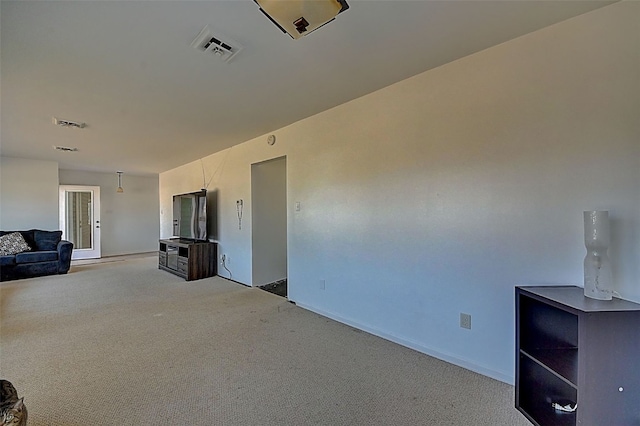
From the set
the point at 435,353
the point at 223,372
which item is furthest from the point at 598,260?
the point at 223,372

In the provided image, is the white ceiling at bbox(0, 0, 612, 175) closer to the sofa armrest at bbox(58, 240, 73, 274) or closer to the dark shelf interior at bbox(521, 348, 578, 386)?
the dark shelf interior at bbox(521, 348, 578, 386)

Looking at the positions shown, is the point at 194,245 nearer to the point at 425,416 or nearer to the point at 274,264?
the point at 274,264

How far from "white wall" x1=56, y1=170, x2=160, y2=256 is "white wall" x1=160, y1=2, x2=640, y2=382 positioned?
7.84 metres

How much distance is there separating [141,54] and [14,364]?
2692 millimetres

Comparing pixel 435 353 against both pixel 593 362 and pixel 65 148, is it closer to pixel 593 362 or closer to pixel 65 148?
pixel 593 362

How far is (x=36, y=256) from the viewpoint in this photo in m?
5.63

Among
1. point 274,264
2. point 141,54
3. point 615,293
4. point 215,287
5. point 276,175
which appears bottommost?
point 215,287

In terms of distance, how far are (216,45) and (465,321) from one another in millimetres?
2837

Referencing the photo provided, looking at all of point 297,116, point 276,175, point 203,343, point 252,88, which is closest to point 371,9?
point 252,88

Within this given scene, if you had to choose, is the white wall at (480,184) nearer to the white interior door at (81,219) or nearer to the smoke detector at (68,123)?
the smoke detector at (68,123)

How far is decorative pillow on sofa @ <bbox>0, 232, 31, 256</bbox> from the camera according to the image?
5535 mm

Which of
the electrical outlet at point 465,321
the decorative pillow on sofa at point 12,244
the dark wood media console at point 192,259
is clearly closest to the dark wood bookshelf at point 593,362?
the electrical outlet at point 465,321

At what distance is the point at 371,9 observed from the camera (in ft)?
5.75

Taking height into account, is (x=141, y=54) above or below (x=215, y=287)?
above
